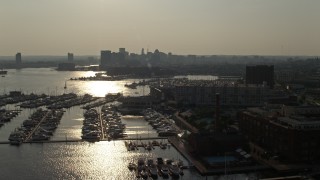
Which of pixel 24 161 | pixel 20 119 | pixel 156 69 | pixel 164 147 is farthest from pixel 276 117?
pixel 156 69

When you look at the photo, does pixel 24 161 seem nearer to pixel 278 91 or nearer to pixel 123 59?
pixel 278 91

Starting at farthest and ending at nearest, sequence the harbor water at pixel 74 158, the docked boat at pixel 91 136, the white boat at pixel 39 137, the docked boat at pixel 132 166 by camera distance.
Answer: the docked boat at pixel 91 136 < the white boat at pixel 39 137 < the docked boat at pixel 132 166 < the harbor water at pixel 74 158

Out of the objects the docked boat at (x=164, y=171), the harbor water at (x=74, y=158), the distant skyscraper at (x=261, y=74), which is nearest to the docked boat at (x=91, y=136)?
the harbor water at (x=74, y=158)

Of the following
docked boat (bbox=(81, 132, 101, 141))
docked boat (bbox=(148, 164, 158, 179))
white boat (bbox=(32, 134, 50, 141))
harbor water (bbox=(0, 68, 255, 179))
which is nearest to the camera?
docked boat (bbox=(148, 164, 158, 179))

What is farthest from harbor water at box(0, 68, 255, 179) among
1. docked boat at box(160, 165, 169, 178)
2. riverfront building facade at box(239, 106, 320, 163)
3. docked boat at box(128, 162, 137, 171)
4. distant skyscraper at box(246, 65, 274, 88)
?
distant skyscraper at box(246, 65, 274, 88)

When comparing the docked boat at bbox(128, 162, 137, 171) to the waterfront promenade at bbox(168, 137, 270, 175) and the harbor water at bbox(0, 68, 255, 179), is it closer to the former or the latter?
the harbor water at bbox(0, 68, 255, 179)

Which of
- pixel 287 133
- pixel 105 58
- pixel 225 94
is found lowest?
pixel 287 133

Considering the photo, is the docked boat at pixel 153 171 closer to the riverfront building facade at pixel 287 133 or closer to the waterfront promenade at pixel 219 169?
the waterfront promenade at pixel 219 169

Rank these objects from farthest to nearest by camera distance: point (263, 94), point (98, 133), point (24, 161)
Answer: point (263, 94) → point (98, 133) → point (24, 161)

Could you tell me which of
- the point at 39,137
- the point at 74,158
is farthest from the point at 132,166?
the point at 39,137

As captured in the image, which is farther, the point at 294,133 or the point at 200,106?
the point at 200,106

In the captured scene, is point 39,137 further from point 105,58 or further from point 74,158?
point 105,58
